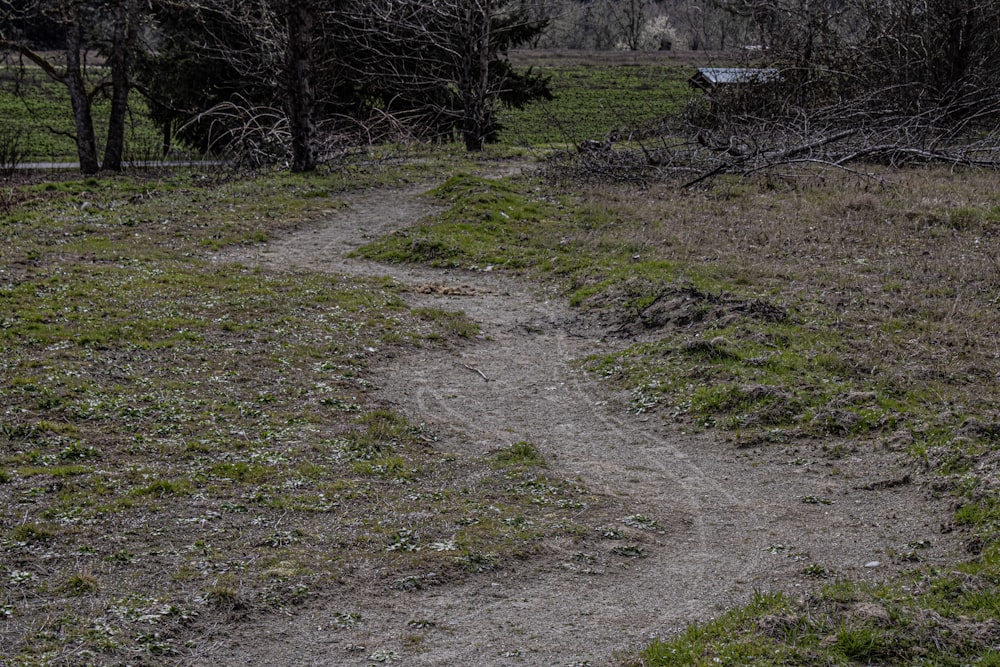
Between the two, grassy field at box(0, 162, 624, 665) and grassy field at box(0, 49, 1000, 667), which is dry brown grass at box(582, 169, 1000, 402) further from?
grassy field at box(0, 162, 624, 665)

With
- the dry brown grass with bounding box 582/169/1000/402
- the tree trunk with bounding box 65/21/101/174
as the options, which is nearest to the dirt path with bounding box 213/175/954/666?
the dry brown grass with bounding box 582/169/1000/402

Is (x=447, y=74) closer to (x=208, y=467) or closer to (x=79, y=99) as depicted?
(x=79, y=99)

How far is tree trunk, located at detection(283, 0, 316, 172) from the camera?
17.5 m

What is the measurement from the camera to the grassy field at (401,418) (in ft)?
15.4

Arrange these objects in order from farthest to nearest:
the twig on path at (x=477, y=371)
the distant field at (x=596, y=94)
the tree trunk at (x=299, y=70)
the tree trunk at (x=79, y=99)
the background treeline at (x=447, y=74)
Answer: the distant field at (x=596, y=94)
the tree trunk at (x=79, y=99)
the background treeline at (x=447, y=74)
the tree trunk at (x=299, y=70)
the twig on path at (x=477, y=371)

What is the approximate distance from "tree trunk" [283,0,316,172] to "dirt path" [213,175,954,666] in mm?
9898

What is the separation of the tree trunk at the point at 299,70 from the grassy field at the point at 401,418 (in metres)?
3.59

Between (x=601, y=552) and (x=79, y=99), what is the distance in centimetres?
1968

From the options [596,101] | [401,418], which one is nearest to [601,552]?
[401,418]

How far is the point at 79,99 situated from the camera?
21.2 metres

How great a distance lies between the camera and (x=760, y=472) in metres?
6.72

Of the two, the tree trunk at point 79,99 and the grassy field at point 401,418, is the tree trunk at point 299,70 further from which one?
the tree trunk at point 79,99

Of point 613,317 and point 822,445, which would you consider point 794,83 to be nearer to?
point 613,317

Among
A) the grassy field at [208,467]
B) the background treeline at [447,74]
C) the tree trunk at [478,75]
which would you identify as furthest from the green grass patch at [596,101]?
the grassy field at [208,467]
